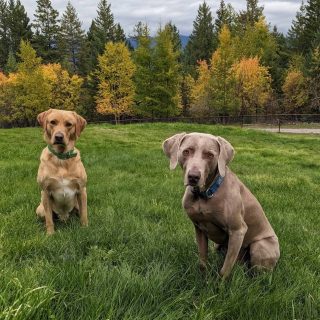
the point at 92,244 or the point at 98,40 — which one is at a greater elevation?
the point at 98,40

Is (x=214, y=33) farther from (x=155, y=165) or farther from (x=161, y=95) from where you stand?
(x=155, y=165)

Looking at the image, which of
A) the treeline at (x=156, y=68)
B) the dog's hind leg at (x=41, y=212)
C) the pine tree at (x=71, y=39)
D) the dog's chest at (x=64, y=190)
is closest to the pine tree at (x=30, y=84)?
the treeline at (x=156, y=68)

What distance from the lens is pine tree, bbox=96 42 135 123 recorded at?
4444 centimetres

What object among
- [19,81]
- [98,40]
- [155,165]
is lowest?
[155,165]

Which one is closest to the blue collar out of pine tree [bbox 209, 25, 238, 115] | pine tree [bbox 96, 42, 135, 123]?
pine tree [bbox 96, 42, 135, 123]

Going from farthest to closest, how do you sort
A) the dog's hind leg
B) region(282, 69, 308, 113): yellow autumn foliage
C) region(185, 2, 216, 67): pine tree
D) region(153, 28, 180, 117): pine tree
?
region(185, 2, 216, 67): pine tree, region(282, 69, 308, 113): yellow autumn foliage, region(153, 28, 180, 117): pine tree, the dog's hind leg

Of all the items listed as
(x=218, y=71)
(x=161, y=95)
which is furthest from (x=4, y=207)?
(x=218, y=71)

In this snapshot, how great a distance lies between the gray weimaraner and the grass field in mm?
213

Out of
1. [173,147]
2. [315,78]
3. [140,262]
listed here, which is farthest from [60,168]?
[315,78]

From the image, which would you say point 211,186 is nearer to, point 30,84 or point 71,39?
point 30,84

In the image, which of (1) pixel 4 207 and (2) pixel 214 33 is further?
(2) pixel 214 33

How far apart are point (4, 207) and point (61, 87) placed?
4726 centimetres

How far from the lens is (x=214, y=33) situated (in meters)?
68.1

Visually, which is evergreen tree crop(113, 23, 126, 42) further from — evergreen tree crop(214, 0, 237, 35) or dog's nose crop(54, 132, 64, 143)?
dog's nose crop(54, 132, 64, 143)
